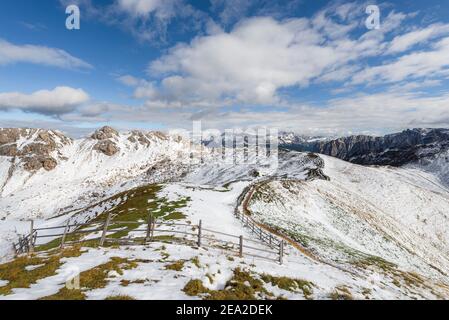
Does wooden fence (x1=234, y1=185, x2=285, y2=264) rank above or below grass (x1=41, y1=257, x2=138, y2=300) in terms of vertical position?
below

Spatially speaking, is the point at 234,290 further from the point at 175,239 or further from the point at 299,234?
the point at 299,234

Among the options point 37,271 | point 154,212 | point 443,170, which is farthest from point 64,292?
point 443,170

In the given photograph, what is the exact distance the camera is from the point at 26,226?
182ft

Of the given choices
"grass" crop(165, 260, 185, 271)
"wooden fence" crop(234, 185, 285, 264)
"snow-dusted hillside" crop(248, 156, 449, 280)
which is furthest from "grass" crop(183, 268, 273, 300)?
"snow-dusted hillside" crop(248, 156, 449, 280)

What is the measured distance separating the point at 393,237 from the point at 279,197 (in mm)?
21123

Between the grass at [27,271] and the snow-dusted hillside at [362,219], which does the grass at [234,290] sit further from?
the snow-dusted hillside at [362,219]

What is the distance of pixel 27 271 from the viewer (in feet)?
49.1

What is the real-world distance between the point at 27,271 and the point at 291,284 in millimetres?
15058

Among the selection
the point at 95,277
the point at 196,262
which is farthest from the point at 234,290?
the point at 95,277

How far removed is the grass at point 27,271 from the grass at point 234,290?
7849 mm

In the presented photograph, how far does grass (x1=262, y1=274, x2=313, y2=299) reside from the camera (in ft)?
49.2

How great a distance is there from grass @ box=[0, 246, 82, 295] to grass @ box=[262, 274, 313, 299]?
12.2 metres

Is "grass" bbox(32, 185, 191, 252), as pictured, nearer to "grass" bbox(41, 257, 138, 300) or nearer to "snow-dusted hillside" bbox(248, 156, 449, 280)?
"grass" bbox(41, 257, 138, 300)
